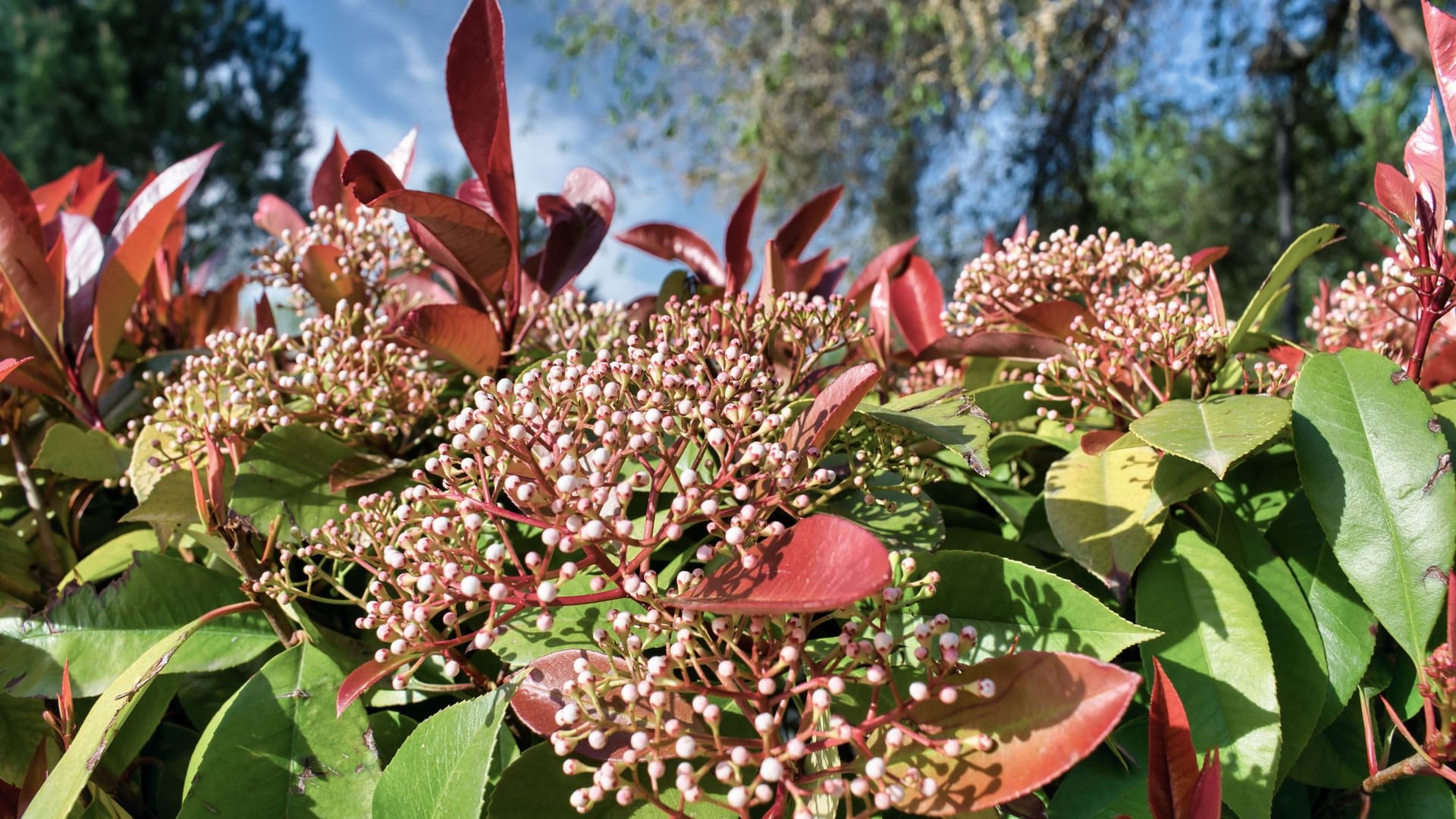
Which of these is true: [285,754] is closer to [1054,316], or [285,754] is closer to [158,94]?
[1054,316]

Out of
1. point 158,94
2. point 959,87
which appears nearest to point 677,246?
point 959,87

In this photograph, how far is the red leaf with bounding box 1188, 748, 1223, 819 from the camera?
0.66 m

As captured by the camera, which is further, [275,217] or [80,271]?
[275,217]

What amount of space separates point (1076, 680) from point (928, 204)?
11.7 m

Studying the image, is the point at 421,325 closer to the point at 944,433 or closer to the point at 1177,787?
the point at 944,433

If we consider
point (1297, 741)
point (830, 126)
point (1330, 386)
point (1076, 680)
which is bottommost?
point (1297, 741)

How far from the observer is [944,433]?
0.78 meters

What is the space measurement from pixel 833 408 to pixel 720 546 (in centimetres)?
16

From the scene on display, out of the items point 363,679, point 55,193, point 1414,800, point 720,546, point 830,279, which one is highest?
point 55,193

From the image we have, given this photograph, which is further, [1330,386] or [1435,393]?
[1435,393]

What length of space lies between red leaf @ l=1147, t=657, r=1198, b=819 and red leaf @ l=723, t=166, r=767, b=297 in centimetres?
85

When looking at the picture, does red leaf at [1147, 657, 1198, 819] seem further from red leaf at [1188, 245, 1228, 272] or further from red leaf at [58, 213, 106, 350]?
red leaf at [58, 213, 106, 350]

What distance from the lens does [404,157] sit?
1.50 metres

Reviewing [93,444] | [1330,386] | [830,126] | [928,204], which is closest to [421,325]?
[93,444]
